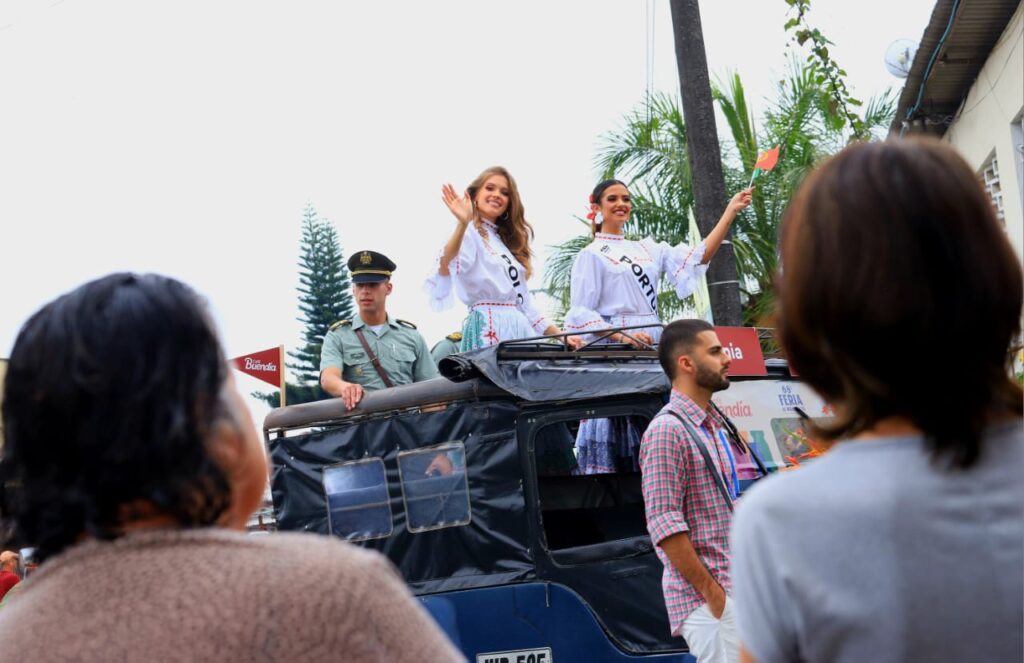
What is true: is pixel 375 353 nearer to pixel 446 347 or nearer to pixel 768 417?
pixel 446 347

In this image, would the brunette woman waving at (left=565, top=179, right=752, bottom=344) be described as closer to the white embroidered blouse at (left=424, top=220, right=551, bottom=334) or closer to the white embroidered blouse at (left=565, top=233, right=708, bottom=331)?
the white embroidered blouse at (left=565, top=233, right=708, bottom=331)

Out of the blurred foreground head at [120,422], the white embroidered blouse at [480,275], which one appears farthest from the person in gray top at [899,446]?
the white embroidered blouse at [480,275]

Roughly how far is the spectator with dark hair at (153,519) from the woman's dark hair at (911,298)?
65cm

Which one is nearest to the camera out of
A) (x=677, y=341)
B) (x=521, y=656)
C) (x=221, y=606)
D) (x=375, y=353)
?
(x=221, y=606)

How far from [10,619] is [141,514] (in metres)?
0.21

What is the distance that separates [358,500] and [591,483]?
149 centimetres

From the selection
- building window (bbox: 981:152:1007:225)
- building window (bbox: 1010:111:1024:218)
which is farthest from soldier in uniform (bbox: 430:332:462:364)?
building window (bbox: 981:152:1007:225)

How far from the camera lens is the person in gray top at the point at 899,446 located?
1.47m

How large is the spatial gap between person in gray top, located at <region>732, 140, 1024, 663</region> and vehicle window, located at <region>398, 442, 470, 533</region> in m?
5.52

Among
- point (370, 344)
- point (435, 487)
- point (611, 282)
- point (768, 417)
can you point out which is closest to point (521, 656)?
point (435, 487)

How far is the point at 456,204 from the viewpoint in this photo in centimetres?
696

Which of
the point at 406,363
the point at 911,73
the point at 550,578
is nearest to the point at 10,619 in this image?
the point at 550,578

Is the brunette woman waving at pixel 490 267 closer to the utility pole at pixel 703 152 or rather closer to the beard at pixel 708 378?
the utility pole at pixel 703 152

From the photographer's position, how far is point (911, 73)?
12008 millimetres
